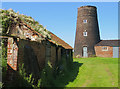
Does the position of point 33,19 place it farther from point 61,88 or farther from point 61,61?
point 61,88

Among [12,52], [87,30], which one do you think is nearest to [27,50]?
[12,52]

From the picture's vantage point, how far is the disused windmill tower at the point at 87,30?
33184 mm

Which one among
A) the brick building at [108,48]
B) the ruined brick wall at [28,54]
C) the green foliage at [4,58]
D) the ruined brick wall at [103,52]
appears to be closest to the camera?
the green foliage at [4,58]

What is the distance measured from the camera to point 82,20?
3375 cm

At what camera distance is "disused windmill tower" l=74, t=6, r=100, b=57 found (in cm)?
3318

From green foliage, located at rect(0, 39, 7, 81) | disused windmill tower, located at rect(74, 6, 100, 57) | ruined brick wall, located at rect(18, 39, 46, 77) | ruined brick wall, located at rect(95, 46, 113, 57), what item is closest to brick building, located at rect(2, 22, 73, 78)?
ruined brick wall, located at rect(18, 39, 46, 77)

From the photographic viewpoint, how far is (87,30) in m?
33.2

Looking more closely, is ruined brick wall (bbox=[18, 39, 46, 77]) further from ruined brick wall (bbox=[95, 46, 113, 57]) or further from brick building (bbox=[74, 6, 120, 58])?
ruined brick wall (bbox=[95, 46, 113, 57])

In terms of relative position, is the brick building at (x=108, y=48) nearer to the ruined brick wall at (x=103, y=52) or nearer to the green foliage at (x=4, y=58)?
the ruined brick wall at (x=103, y=52)

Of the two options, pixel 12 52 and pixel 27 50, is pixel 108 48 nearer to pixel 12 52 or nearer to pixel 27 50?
pixel 27 50

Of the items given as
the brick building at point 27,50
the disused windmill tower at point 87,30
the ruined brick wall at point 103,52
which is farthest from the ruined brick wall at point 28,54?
the ruined brick wall at point 103,52

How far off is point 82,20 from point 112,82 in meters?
23.3

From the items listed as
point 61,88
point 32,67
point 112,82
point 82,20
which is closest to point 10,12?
point 32,67

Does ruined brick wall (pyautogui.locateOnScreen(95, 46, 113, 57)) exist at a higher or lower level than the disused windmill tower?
lower
